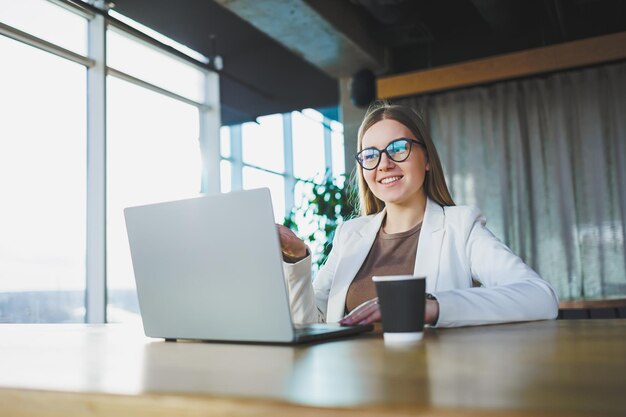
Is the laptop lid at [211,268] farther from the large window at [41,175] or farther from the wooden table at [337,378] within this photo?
the large window at [41,175]

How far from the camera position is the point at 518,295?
4.27 ft

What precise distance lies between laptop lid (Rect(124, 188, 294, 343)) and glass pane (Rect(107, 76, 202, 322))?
441 cm

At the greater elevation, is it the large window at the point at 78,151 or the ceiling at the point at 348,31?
the ceiling at the point at 348,31

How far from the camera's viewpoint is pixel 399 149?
1.96 metres

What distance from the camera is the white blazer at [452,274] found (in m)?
1.24

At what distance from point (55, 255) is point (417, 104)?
3701 millimetres

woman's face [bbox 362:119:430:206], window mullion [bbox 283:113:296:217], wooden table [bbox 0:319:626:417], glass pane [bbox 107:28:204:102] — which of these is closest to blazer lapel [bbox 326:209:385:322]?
woman's face [bbox 362:119:430:206]

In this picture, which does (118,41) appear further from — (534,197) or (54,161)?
(534,197)

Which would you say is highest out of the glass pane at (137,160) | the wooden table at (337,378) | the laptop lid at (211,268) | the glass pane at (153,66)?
the glass pane at (153,66)

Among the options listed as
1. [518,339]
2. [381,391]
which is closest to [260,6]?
[518,339]

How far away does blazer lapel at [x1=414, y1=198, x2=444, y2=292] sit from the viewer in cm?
178

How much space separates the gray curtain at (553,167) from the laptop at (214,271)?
477 centimetres

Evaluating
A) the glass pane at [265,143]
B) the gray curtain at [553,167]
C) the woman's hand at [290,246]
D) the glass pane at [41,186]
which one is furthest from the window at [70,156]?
the woman's hand at [290,246]

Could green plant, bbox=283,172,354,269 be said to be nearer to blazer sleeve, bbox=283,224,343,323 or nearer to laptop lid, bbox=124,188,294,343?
blazer sleeve, bbox=283,224,343,323
